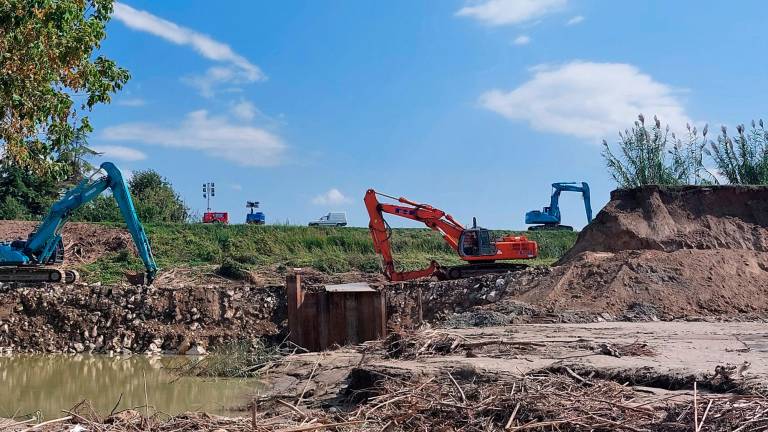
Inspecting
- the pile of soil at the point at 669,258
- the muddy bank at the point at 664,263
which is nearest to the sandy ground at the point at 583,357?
the muddy bank at the point at 664,263

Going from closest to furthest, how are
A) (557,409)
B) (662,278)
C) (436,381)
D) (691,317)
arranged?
(557,409) < (436,381) < (691,317) < (662,278)

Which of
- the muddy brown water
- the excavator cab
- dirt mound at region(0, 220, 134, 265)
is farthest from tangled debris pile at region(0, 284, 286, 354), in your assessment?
dirt mound at region(0, 220, 134, 265)

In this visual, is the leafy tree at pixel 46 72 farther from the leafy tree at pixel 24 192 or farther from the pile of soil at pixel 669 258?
the leafy tree at pixel 24 192

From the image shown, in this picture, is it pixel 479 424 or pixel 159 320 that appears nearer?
pixel 479 424

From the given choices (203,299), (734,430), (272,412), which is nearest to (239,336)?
(203,299)

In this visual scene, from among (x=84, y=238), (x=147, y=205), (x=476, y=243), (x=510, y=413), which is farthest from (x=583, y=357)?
(x=147, y=205)

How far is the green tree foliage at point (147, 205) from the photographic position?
4053 cm

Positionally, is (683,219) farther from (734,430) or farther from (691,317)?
(734,430)

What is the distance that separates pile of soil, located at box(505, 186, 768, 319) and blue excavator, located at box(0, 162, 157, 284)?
36.8 feet

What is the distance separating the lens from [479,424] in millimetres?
6871

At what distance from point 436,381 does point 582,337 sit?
5248 millimetres

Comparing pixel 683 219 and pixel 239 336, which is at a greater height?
pixel 683 219

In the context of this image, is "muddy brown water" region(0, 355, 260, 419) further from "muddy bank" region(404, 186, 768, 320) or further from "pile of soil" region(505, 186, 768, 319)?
"pile of soil" region(505, 186, 768, 319)

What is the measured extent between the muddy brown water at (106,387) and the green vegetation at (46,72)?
12.5 ft
